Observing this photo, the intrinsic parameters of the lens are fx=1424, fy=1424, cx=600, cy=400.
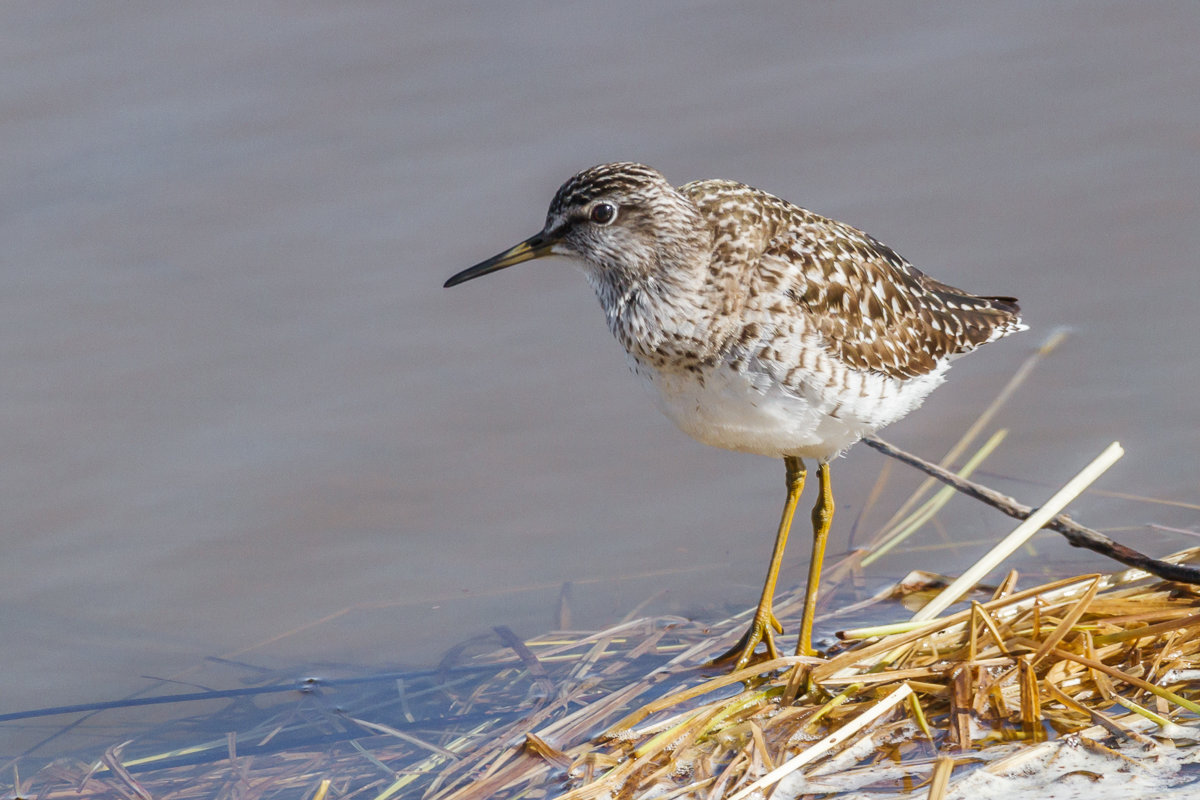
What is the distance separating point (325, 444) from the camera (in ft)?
23.0

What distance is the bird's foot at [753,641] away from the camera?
18.5 ft

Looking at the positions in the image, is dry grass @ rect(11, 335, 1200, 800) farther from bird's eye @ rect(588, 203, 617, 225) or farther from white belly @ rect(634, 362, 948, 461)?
bird's eye @ rect(588, 203, 617, 225)

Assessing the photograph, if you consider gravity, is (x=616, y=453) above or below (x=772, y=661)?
above

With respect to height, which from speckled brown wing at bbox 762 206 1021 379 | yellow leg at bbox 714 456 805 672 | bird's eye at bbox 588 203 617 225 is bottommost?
yellow leg at bbox 714 456 805 672

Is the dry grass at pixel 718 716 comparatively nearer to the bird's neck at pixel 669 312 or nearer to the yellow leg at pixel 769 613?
the yellow leg at pixel 769 613

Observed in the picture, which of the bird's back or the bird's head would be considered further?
the bird's head

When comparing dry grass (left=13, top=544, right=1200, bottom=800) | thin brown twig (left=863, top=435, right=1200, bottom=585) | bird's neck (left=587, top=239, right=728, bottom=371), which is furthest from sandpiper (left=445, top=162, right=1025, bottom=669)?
dry grass (left=13, top=544, right=1200, bottom=800)

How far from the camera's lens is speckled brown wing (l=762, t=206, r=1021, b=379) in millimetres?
5277

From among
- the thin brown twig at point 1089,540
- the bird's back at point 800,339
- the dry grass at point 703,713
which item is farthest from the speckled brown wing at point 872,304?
the dry grass at point 703,713

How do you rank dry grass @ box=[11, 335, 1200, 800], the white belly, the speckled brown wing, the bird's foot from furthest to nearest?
the bird's foot
the speckled brown wing
the white belly
dry grass @ box=[11, 335, 1200, 800]

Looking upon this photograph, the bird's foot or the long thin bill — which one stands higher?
the long thin bill

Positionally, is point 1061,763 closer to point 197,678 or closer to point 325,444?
point 197,678

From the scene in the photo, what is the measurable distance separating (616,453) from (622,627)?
123 cm

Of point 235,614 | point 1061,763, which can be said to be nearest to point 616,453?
point 235,614
